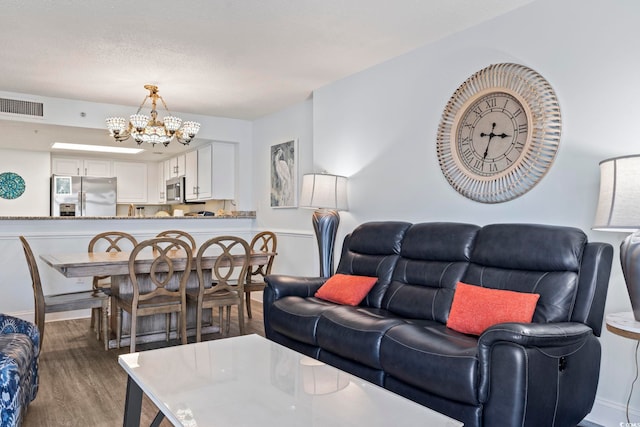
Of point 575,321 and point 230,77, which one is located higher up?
point 230,77

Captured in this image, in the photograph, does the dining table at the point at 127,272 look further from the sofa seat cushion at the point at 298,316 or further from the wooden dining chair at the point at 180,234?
the sofa seat cushion at the point at 298,316

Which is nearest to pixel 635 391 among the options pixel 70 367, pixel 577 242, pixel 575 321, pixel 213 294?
pixel 575 321

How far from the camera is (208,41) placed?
3.60 metres

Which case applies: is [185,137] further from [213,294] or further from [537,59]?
[537,59]

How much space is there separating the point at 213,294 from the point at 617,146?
314 cm

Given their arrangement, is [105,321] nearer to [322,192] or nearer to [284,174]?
[322,192]

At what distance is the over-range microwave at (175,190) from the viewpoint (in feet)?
24.0

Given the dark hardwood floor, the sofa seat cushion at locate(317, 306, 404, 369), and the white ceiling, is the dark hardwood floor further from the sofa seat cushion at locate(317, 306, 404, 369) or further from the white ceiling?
the white ceiling

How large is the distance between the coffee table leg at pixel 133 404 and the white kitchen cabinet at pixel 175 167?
5506mm

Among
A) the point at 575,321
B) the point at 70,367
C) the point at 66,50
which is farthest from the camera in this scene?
the point at 66,50

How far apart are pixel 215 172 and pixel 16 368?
4.66 meters

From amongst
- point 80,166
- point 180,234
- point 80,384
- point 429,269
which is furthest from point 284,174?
point 80,166

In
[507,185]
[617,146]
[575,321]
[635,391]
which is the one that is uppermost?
[617,146]

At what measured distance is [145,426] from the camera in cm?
247
